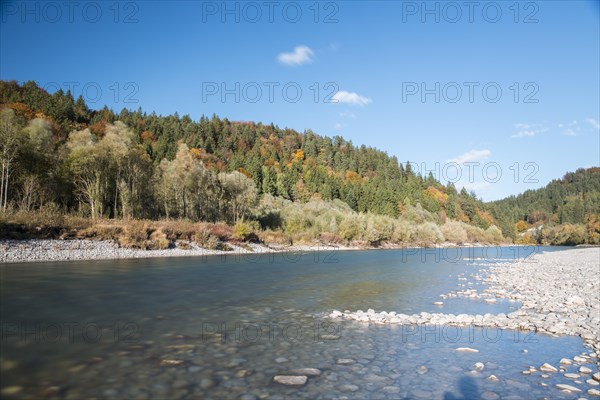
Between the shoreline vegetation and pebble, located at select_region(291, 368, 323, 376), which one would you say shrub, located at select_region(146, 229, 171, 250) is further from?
pebble, located at select_region(291, 368, 323, 376)

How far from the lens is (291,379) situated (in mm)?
6348

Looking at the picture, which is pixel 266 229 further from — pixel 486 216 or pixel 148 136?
pixel 486 216

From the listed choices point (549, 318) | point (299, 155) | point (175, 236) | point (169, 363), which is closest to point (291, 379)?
point (169, 363)

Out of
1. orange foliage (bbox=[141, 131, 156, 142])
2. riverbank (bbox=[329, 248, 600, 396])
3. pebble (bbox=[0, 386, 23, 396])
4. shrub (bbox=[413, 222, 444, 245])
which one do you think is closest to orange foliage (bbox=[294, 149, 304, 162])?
orange foliage (bbox=[141, 131, 156, 142])

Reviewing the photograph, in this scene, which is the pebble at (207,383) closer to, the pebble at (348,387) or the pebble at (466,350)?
the pebble at (348,387)

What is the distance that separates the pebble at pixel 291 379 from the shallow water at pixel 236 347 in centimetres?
16

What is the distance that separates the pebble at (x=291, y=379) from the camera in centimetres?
618

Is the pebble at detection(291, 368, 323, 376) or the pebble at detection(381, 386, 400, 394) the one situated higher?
the pebble at detection(381, 386, 400, 394)

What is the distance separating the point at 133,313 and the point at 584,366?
1153cm

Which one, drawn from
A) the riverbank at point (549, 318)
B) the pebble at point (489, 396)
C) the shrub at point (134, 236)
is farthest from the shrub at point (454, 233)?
the pebble at point (489, 396)

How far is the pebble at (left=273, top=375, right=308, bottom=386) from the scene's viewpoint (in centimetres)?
618

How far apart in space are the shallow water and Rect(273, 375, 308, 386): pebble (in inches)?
6.2

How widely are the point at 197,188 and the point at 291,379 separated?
53.9 m

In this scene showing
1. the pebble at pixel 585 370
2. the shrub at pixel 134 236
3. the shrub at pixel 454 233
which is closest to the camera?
the pebble at pixel 585 370
